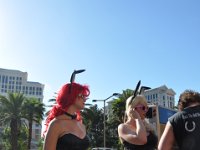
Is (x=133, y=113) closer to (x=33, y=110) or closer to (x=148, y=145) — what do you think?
(x=148, y=145)

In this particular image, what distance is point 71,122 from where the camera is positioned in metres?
3.98

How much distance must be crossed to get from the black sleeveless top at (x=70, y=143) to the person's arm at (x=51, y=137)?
0.21 ft

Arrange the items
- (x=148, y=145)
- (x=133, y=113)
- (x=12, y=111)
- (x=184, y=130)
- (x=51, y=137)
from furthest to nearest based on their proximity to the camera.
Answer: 1. (x=12, y=111)
2. (x=133, y=113)
3. (x=148, y=145)
4. (x=51, y=137)
5. (x=184, y=130)

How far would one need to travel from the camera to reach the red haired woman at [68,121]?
3680mm

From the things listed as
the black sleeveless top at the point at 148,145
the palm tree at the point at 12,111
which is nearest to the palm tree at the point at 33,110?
the palm tree at the point at 12,111

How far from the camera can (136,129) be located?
421cm

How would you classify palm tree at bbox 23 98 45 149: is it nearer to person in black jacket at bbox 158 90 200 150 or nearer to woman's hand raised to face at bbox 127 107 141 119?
woman's hand raised to face at bbox 127 107 141 119

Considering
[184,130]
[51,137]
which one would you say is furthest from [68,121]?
[184,130]

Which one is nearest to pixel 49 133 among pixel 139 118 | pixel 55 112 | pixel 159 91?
pixel 55 112

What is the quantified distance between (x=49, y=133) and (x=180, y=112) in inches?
53.6

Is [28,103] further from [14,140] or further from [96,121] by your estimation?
[96,121]

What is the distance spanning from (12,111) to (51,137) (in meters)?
36.9

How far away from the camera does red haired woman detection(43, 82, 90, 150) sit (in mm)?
3680

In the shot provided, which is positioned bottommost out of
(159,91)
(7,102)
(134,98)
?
(134,98)
